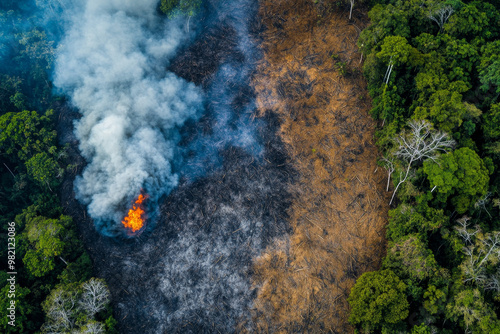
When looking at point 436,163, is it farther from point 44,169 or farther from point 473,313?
point 44,169

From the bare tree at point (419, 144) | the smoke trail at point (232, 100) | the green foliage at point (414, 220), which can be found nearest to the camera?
the bare tree at point (419, 144)

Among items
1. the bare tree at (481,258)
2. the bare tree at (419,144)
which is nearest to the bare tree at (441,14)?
the bare tree at (419,144)

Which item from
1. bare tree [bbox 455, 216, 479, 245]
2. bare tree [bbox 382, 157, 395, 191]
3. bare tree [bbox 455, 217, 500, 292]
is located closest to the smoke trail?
bare tree [bbox 382, 157, 395, 191]

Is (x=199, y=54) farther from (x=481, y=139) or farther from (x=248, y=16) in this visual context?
(x=481, y=139)

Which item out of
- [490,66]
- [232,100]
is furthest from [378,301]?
[232,100]

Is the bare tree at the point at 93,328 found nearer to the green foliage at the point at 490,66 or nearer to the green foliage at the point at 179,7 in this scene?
the green foliage at the point at 179,7
